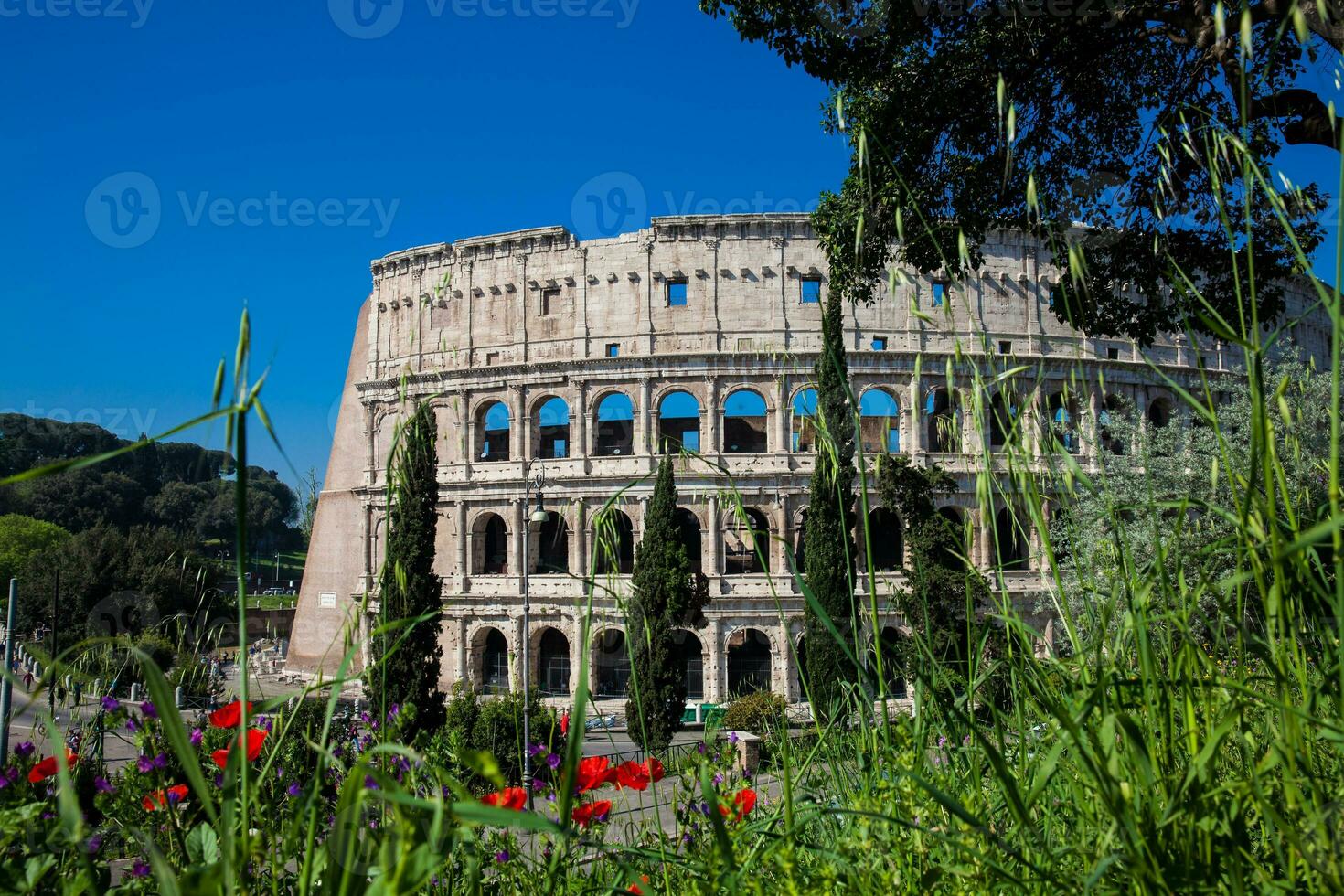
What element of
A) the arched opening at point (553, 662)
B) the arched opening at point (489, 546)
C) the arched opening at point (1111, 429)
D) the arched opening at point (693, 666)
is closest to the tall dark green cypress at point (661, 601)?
the arched opening at point (693, 666)

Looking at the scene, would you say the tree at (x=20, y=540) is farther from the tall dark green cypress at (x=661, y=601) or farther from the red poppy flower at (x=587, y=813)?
the red poppy flower at (x=587, y=813)

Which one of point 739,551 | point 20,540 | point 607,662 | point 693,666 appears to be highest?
point 20,540

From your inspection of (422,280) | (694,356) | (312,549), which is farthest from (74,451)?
(694,356)

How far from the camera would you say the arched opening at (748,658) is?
80.5 ft

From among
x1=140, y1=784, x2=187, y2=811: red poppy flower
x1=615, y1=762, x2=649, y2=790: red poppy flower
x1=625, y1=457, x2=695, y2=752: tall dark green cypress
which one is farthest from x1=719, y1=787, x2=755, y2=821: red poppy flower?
x1=625, y1=457, x2=695, y2=752: tall dark green cypress

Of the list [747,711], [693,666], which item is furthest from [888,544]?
[747,711]

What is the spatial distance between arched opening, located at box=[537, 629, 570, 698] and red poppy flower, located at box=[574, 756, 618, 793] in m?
23.5

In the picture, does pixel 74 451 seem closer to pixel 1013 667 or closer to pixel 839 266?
pixel 839 266

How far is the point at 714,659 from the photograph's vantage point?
2420cm

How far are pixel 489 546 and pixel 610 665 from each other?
609cm

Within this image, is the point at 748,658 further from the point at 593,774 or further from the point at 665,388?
the point at 593,774

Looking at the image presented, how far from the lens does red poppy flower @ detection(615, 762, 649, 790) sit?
3.07 meters

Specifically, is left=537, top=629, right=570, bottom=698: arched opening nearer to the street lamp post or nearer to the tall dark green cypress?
the street lamp post

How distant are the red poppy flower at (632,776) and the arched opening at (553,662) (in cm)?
2342
